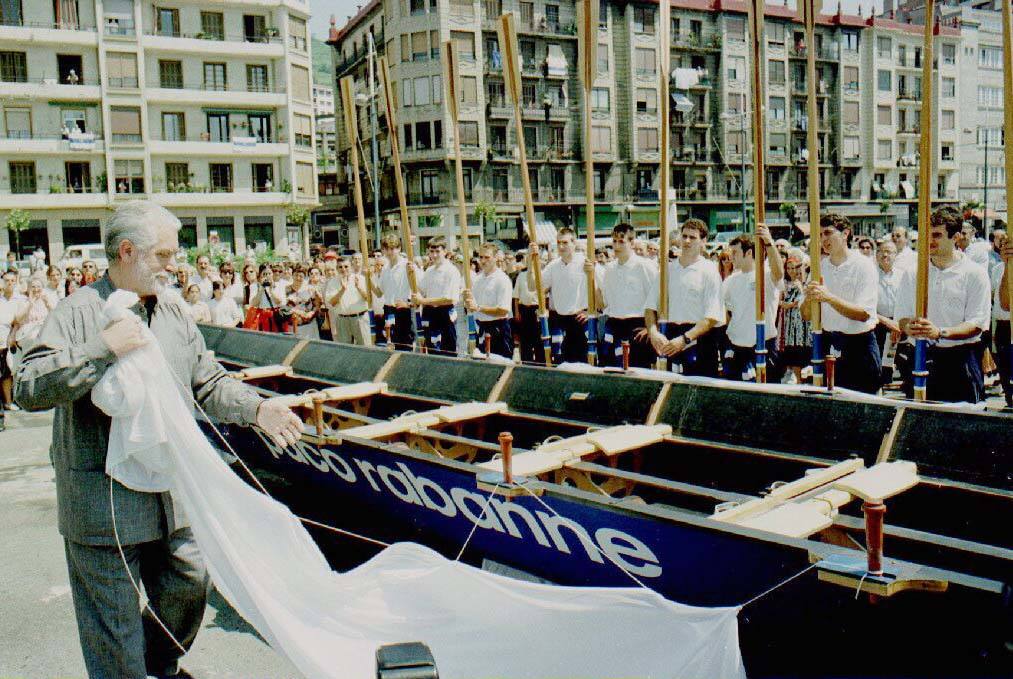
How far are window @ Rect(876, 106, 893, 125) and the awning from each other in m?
22.4

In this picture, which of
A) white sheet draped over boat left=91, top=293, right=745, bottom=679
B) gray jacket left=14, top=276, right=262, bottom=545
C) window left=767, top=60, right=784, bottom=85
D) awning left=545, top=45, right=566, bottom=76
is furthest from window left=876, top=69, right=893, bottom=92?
gray jacket left=14, top=276, right=262, bottom=545

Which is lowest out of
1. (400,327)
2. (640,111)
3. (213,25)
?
(400,327)

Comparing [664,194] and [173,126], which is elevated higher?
[173,126]

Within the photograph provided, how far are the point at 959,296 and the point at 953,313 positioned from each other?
12 centimetres

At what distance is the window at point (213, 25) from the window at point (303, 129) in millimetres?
4778

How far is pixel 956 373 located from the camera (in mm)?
5984

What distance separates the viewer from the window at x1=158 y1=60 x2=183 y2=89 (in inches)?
1515

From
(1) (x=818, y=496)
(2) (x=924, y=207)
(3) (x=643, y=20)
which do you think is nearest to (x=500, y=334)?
(2) (x=924, y=207)

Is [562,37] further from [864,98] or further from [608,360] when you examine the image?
[608,360]

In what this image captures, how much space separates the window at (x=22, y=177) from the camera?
3653 cm

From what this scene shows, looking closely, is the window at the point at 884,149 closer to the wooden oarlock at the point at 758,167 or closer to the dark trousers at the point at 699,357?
the dark trousers at the point at 699,357

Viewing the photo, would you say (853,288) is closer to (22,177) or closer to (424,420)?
(424,420)

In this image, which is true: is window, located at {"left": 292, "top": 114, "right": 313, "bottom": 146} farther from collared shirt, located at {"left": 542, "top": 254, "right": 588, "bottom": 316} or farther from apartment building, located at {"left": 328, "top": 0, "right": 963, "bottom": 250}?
collared shirt, located at {"left": 542, "top": 254, "right": 588, "bottom": 316}

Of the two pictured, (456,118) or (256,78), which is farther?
(256,78)
